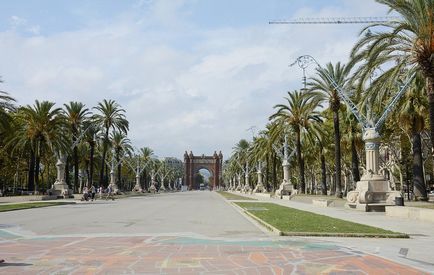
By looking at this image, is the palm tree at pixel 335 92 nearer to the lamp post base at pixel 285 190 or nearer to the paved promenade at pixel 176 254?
the lamp post base at pixel 285 190

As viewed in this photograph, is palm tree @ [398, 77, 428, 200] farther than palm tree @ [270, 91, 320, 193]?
No

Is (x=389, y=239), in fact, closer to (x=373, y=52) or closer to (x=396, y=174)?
(x=373, y=52)

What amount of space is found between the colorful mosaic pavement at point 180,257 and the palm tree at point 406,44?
12911mm

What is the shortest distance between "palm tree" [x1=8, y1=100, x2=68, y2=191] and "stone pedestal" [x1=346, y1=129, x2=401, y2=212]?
3605 cm

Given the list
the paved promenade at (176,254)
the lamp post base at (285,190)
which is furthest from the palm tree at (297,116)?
the paved promenade at (176,254)

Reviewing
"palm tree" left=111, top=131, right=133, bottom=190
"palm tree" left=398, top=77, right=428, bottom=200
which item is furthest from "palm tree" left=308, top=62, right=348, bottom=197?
"palm tree" left=111, top=131, right=133, bottom=190

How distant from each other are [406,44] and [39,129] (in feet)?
141

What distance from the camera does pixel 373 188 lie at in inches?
1160

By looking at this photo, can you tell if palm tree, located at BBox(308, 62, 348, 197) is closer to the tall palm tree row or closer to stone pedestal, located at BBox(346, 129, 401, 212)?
stone pedestal, located at BBox(346, 129, 401, 212)

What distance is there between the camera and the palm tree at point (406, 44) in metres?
22.5

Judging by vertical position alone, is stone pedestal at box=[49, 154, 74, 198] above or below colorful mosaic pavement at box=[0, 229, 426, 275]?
above

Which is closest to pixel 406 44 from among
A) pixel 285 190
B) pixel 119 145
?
pixel 285 190

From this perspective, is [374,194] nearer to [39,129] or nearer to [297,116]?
[297,116]

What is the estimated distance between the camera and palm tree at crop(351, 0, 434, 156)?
73.8 feet
